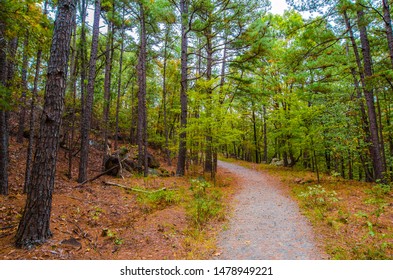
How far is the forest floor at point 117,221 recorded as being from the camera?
4.00 metres

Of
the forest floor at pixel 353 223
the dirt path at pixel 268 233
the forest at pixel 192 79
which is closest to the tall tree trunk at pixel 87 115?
the forest at pixel 192 79

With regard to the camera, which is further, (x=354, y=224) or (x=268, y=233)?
(x=354, y=224)

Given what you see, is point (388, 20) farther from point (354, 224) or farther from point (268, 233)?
point (268, 233)

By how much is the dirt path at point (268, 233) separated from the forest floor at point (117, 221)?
1.33ft

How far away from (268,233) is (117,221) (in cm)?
386

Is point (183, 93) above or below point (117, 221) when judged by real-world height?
above

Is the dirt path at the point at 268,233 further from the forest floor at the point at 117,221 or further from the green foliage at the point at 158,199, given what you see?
the green foliage at the point at 158,199

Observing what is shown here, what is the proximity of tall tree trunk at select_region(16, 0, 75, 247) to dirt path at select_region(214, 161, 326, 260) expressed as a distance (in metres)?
3.35

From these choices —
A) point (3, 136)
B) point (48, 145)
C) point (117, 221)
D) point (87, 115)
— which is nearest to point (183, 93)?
point (87, 115)

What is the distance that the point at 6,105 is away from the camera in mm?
4492

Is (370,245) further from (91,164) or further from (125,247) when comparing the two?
(91,164)

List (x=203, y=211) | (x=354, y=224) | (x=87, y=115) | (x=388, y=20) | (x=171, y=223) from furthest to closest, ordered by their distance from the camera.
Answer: (x=87, y=115) < (x=203, y=211) < (x=388, y=20) < (x=171, y=223) < (x=354, y=224)

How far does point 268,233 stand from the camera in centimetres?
493
